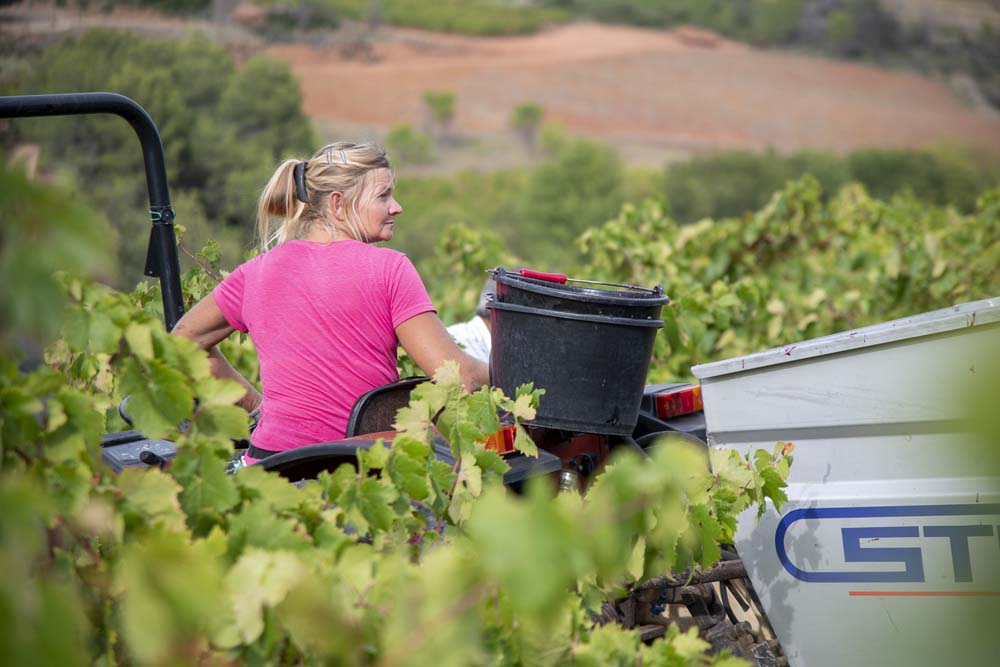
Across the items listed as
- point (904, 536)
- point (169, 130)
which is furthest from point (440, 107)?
point (904, 536)

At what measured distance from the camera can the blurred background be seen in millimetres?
8055

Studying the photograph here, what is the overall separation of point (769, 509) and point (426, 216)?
15.0m

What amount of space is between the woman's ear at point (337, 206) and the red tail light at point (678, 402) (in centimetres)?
107

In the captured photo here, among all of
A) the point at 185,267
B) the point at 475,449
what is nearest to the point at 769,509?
the point at 475,449

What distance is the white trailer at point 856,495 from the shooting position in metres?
2.56

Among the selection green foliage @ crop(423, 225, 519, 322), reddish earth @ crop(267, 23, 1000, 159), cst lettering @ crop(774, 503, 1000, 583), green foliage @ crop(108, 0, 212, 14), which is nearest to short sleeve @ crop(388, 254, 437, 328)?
cst lettering @ crop(774, 503, 1000, 583)

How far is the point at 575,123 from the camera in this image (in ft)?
101

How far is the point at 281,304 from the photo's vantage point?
2.85m

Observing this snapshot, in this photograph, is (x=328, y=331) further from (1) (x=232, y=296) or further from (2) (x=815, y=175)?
(2) (x=815, y=175)

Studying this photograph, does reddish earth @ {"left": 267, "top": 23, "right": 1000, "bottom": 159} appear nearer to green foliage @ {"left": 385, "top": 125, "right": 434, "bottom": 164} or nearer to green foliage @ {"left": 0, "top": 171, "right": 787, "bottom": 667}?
green foliage @ {"left": 385, "top": 125, "right": 434, "bottom": 164}

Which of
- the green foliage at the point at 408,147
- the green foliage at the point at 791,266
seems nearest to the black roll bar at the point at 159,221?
the green foliage at the point at 791,266

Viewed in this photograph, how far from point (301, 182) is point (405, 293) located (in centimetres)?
52

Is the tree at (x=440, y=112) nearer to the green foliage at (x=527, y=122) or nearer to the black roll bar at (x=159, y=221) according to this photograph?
the green foliage at (x=527, y=122)

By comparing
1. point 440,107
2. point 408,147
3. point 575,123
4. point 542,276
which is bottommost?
point 408,147
